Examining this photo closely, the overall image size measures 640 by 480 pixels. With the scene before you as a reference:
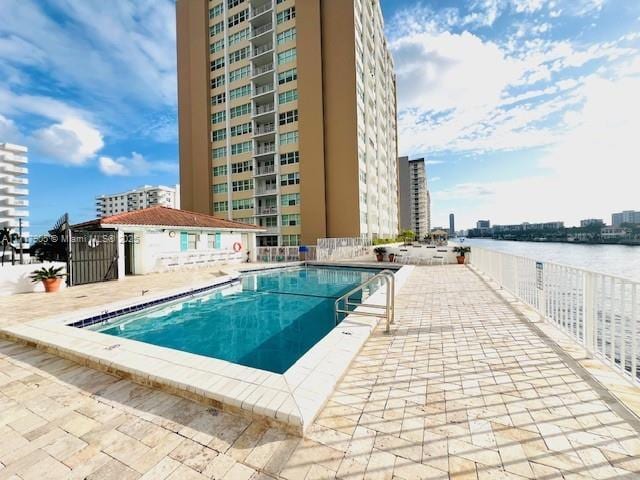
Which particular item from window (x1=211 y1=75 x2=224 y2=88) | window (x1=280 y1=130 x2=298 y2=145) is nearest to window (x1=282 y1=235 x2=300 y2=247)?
window (x1=280 y1=130 x2=298 y2=145)

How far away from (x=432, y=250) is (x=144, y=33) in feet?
75.9

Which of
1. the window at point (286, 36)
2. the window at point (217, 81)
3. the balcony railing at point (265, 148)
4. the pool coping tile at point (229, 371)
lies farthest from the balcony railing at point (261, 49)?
the pool coping tile at point (229, 371)

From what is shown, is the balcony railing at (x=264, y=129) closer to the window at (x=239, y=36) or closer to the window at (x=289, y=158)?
the window at (x=289, y=158)

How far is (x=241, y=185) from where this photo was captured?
34281 millimetres

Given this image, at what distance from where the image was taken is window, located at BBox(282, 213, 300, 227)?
103 feet

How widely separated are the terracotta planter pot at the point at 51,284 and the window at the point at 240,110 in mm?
29608

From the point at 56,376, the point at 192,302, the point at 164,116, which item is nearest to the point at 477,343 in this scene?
the point at 56,376

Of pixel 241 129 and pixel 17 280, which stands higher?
pixel 241 129

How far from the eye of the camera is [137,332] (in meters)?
6.46

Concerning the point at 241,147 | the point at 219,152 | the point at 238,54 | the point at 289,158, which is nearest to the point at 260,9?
the point at 238,54

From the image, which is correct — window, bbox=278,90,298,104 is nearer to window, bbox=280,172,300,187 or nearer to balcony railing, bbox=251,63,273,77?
balcony railing, bbox=251,63,273,77

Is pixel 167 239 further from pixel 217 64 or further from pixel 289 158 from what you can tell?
pixel 217 64

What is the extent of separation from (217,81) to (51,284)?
34827mm

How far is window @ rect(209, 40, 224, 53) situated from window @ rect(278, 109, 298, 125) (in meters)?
14.1
